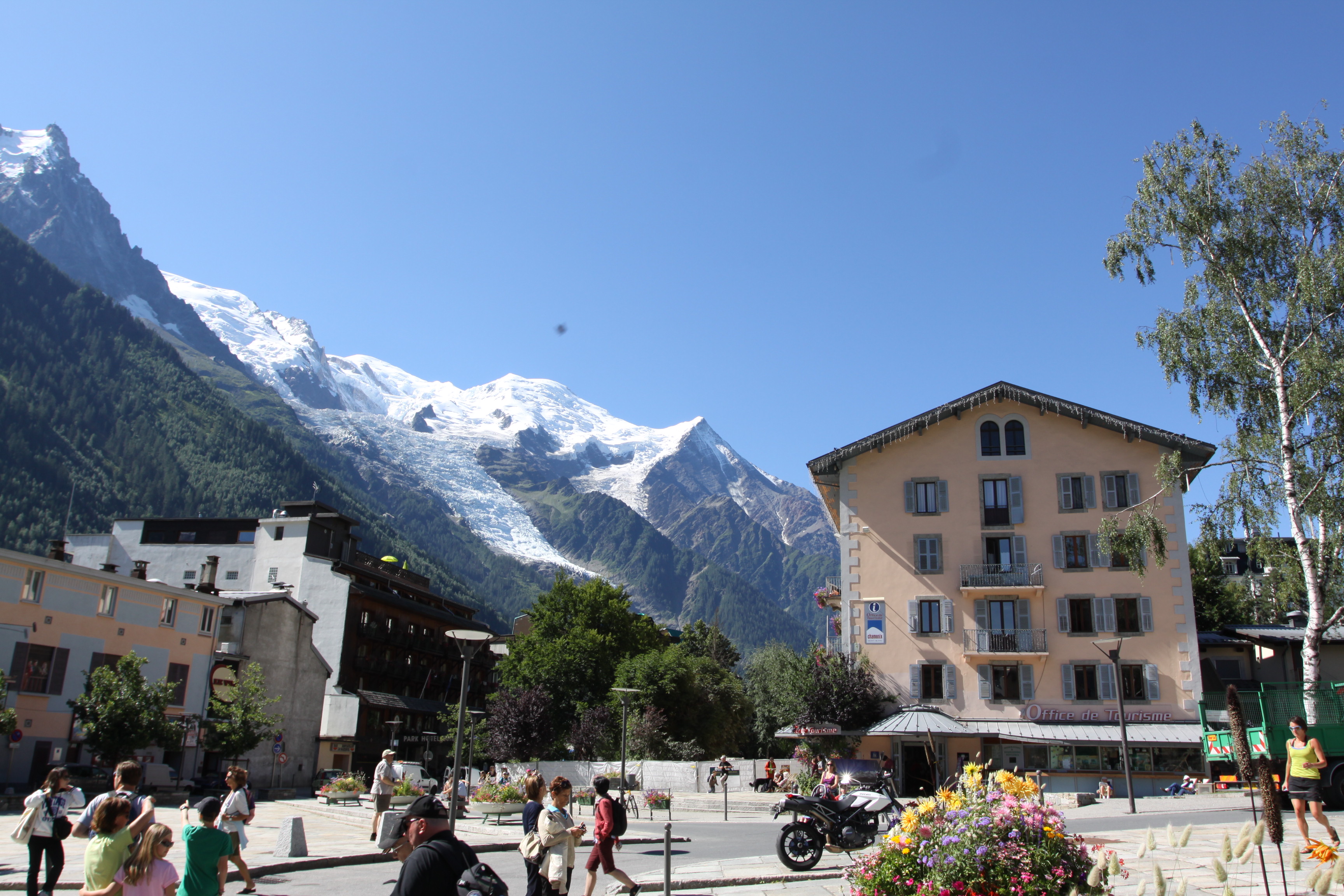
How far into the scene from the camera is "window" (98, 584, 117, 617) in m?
41.6

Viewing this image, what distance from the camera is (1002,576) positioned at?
1633 inches

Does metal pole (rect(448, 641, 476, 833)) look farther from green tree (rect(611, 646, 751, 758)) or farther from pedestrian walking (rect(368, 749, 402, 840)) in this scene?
green tree (rect(611, 646, 751, 758))

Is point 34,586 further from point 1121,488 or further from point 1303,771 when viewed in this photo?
point 1121,488

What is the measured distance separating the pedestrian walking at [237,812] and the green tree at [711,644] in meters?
79.7

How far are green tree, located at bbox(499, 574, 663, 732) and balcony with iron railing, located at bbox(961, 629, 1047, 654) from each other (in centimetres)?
2402

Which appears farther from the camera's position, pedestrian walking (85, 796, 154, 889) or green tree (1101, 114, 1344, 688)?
green tree (1101, 114, 1344, 688)

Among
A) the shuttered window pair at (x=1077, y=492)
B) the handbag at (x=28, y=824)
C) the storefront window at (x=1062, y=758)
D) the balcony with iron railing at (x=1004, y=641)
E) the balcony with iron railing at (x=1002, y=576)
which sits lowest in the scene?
the handbag at (x=28, y=824)

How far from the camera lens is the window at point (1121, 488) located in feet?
137

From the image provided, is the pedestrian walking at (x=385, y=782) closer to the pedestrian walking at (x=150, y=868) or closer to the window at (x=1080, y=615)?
the pedestrian walking at (x=150, y=868)

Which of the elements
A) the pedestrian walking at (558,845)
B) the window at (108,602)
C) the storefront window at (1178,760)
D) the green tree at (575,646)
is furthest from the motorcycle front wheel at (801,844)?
the green tree at (575,646)

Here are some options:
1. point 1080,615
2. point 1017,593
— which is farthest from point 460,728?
point 1080,615

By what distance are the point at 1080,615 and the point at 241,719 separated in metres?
37.7

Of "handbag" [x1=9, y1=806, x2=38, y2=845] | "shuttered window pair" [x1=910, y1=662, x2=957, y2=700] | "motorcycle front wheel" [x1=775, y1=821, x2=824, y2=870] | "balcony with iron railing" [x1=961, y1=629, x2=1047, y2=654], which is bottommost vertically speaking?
"motorcycle front wheel" [x1=775, y1=821, x2=824, y2=870]

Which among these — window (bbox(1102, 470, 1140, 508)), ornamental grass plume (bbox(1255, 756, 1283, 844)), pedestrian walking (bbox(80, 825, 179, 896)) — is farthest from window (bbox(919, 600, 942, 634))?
pedestrian walking (bbox(80, 825, 179, 896))
